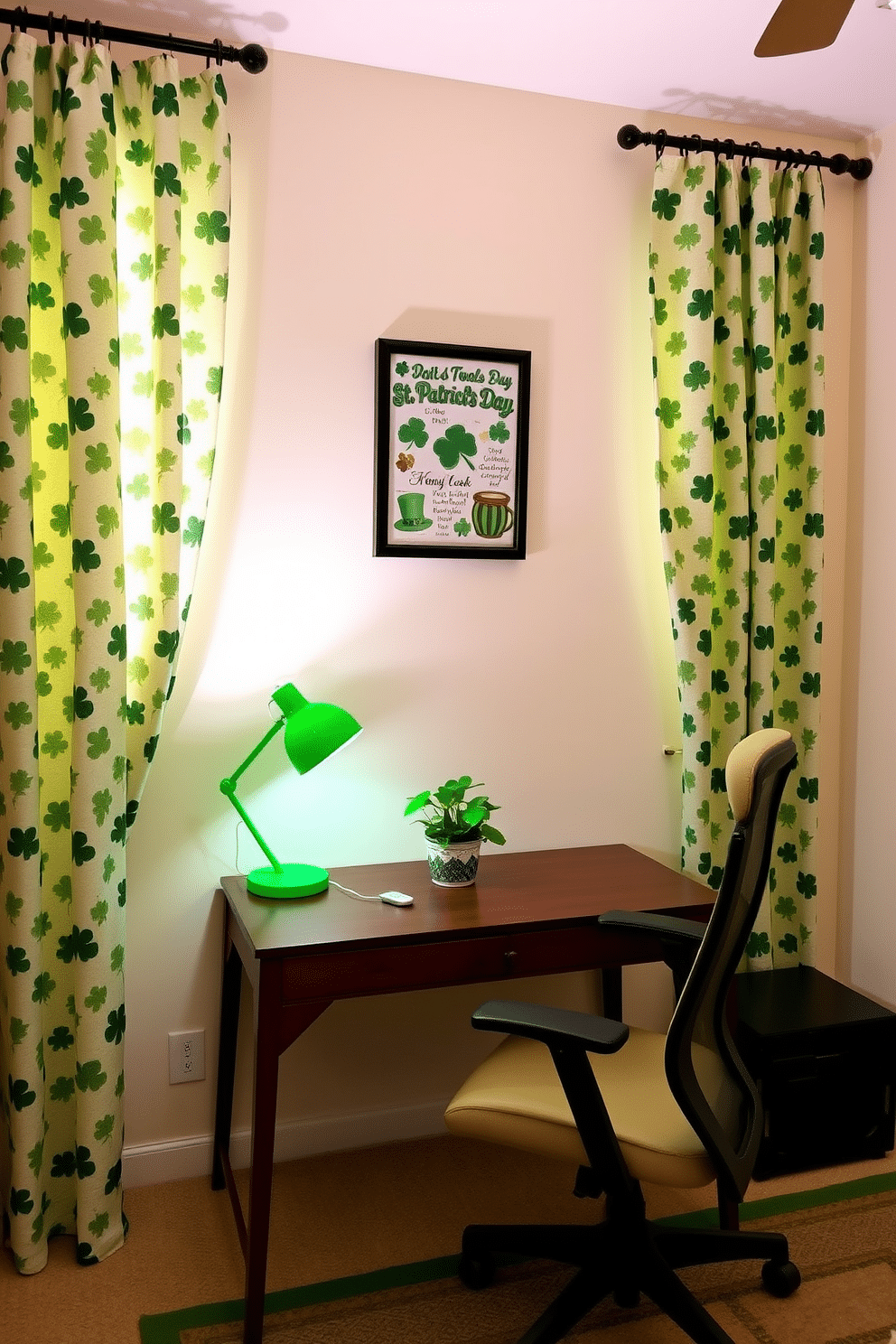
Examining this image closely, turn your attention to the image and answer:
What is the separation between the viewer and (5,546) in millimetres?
2072

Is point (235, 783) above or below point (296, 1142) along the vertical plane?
above

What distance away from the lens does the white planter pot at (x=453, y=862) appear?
2.33 m

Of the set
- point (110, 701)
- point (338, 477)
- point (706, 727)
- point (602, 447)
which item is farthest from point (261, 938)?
point (602, 447)

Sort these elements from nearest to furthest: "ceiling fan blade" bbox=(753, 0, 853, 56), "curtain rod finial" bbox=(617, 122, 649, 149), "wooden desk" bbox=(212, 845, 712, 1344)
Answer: "ceiling fan blade" bbox=(753, 0, 853, 56) < "wooden desk" bbox=(212, 845, 712, 1344) < "curtain rod finial" bbox=(617, 122, 649, 149)

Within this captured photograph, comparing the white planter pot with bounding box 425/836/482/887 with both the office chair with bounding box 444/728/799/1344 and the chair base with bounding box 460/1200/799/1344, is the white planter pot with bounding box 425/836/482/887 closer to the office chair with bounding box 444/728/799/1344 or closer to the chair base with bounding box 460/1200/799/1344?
the office chair with bounding box 444/728/799/1344

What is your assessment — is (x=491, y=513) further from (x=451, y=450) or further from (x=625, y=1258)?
(x=625, y=1258)

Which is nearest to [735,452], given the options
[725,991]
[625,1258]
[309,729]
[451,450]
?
[451,450]

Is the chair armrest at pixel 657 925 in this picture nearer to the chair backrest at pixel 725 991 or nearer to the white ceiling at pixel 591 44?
the chair backrest at pixel 725 991

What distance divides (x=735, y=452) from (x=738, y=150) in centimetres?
76

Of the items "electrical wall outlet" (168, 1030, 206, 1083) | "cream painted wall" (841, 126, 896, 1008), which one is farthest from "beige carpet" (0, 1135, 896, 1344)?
"cream painted wall" (841, 126, 896, 1008)

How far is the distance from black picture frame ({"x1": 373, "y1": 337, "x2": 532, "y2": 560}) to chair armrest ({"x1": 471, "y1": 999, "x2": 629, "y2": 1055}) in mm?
1186

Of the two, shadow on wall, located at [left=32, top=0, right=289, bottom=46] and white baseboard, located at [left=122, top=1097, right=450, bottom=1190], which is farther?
white baseboard, located at [left=122, top=1097, right=450, bottom=1190]

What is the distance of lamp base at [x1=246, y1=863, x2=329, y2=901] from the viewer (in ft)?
7.34

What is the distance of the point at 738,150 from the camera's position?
265 cm
